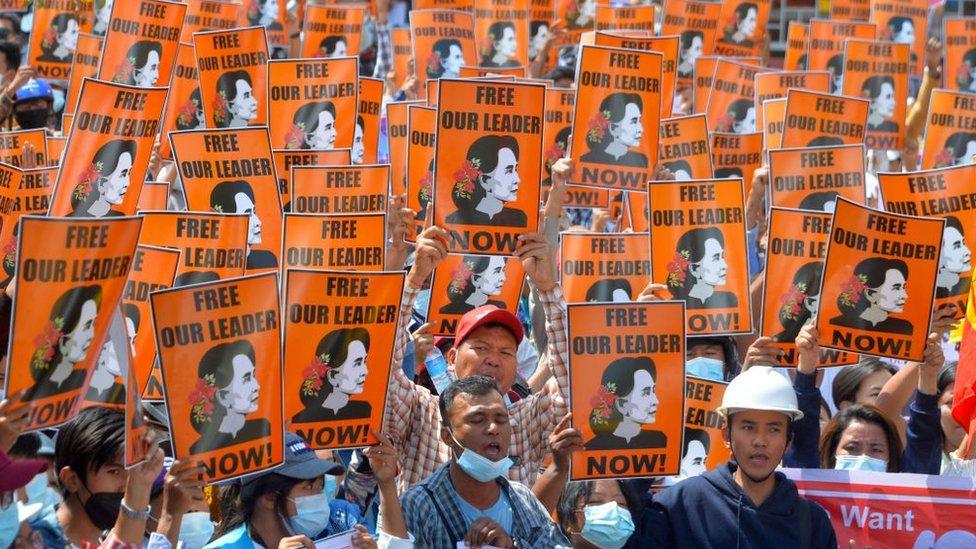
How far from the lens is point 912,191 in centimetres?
897

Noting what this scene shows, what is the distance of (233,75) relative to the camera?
10961mm

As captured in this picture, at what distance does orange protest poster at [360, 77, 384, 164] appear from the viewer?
11.4 m

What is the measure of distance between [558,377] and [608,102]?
2.84 m

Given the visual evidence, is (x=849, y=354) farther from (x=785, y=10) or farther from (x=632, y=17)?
(x=785, y=10)

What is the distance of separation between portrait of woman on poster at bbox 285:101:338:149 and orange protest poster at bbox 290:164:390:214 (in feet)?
5.46

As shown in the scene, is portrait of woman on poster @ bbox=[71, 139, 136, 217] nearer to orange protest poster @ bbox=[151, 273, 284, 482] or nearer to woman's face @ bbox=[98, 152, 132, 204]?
woman's face @ bbox=[98, 152, 132, 204]

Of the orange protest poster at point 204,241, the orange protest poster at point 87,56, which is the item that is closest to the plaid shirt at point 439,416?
the orange protest poster at point 204,241

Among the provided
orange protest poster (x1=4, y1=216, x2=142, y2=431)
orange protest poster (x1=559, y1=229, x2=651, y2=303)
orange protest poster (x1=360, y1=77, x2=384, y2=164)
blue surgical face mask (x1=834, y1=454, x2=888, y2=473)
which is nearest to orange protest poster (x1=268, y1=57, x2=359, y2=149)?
orange protest poster (x1=360, y1=77, x2=384, y2=164)

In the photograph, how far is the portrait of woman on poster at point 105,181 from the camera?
28.1 ft

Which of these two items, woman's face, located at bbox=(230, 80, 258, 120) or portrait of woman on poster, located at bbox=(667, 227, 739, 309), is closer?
portrait of woman on poster, located at bbox=(667, 227, 739, 309)

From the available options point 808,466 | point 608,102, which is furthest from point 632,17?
point 808,466

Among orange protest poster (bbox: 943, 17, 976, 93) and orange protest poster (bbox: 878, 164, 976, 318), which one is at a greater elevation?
orange protest poster (bbox: 943, 17, 976, 93)

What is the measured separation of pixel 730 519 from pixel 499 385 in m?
1.21

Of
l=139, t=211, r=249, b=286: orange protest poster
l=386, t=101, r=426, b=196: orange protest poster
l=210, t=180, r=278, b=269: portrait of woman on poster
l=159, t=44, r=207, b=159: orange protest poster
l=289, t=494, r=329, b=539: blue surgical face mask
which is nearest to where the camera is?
l=289, t=494, r=329, b=539: blue surgical face mask
